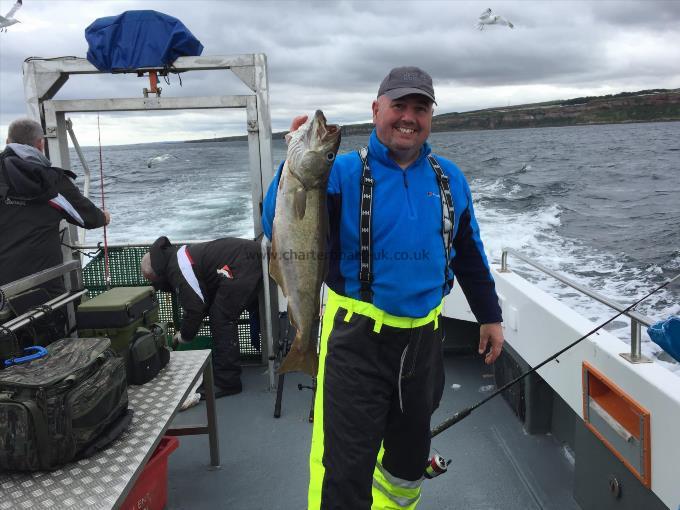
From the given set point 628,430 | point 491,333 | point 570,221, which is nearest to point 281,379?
point 491,333

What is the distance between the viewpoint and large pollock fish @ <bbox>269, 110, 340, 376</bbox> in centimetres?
197

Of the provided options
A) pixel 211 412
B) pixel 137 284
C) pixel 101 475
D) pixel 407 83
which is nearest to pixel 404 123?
pixel 407 83

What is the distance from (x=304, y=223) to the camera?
2072 millimetres

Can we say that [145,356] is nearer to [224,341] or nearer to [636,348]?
[224,341]

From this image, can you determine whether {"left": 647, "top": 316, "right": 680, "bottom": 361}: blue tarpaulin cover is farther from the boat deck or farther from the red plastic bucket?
the red plastic bucket

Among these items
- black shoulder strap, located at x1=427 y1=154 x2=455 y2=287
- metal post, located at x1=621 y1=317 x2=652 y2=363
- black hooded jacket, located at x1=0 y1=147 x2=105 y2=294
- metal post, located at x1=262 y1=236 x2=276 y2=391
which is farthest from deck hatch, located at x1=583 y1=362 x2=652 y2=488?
black hooded jacket, located at x1=0 y1=147 x2=105 y2=294

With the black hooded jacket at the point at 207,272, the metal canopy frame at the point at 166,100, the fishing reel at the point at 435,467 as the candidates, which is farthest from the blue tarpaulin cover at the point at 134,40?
the fishing reel at the point at 435,467

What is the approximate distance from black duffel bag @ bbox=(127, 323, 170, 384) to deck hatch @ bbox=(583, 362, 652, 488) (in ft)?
7.19

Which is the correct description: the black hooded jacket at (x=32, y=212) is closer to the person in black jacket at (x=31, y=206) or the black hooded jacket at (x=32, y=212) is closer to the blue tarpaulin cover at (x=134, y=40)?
the person in black jacket at (x=31, y=206)

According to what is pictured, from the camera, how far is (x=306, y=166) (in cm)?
198

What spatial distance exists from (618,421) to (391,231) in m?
1.36

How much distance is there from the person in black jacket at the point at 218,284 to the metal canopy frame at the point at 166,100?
0.40 m

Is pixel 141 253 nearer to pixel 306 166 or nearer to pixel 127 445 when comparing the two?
pixel 127 445

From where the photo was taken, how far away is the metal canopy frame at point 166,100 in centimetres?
450
